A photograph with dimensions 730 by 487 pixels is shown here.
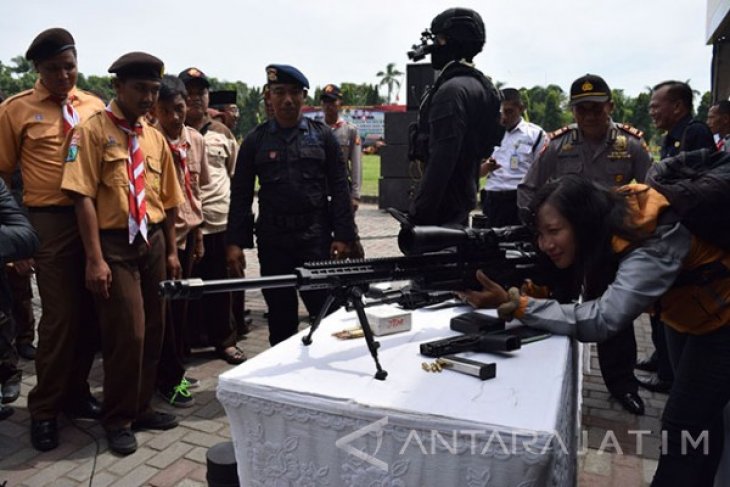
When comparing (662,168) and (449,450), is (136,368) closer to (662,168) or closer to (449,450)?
(449,450)

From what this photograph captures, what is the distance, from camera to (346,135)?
21.4 feet

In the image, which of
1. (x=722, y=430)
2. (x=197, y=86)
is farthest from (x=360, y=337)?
(x=197, y=86)

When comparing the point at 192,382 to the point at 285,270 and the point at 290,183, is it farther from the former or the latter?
the point at 290,183

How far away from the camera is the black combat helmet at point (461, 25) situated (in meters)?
3.14

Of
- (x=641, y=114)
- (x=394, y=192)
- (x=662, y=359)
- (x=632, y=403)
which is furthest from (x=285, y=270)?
(x=641, y=114)

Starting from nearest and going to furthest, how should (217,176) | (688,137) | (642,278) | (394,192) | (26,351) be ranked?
(642,278) < (688,137) < (26,351) < (217,176) < (394,192)

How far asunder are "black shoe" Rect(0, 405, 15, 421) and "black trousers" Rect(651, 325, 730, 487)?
138 inches

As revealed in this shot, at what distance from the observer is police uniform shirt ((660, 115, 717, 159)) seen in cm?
412

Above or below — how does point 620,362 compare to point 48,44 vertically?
below

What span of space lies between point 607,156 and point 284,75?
2.09 meters

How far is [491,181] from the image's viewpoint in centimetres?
550

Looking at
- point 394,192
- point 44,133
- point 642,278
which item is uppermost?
point 44,133

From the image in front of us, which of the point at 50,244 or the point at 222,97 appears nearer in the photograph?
the point at 50,244

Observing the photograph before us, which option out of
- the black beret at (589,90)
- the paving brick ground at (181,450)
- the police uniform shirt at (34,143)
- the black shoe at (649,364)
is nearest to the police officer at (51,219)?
the police uniform shirt at (34,143)
